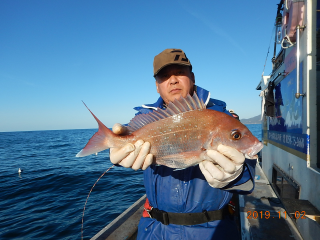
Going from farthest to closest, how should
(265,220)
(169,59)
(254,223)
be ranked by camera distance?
(265,220) < (254,223) < (169,59)

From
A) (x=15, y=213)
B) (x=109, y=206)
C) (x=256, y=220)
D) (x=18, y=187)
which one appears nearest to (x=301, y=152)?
(x=256, y=220)

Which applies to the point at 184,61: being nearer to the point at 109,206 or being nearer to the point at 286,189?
the point at 286,189

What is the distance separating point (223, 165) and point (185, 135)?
23.1 inches

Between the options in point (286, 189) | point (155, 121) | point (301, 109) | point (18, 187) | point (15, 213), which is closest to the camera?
point (155, 121)

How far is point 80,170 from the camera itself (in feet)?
51.4

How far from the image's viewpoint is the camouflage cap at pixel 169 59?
9.91ft

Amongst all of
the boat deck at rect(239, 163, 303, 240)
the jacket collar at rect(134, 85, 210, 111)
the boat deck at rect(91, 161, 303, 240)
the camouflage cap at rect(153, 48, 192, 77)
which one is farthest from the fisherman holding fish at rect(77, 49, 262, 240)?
the boat deck at rect(239, 163, 303, 240)

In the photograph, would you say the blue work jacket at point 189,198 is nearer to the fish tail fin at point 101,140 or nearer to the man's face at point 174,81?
the fish tail fin at point 101,140

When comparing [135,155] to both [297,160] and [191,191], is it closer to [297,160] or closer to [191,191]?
[191,191]

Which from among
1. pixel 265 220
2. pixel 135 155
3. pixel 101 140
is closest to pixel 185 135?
pixel 135 155

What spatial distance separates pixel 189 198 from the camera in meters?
2.64

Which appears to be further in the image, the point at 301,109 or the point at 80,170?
the point at 80,170

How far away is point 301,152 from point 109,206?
8.15 m

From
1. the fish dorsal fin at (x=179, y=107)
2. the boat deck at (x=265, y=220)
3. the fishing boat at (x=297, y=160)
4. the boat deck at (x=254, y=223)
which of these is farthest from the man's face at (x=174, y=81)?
the boat deck at (x=265, y=220)
